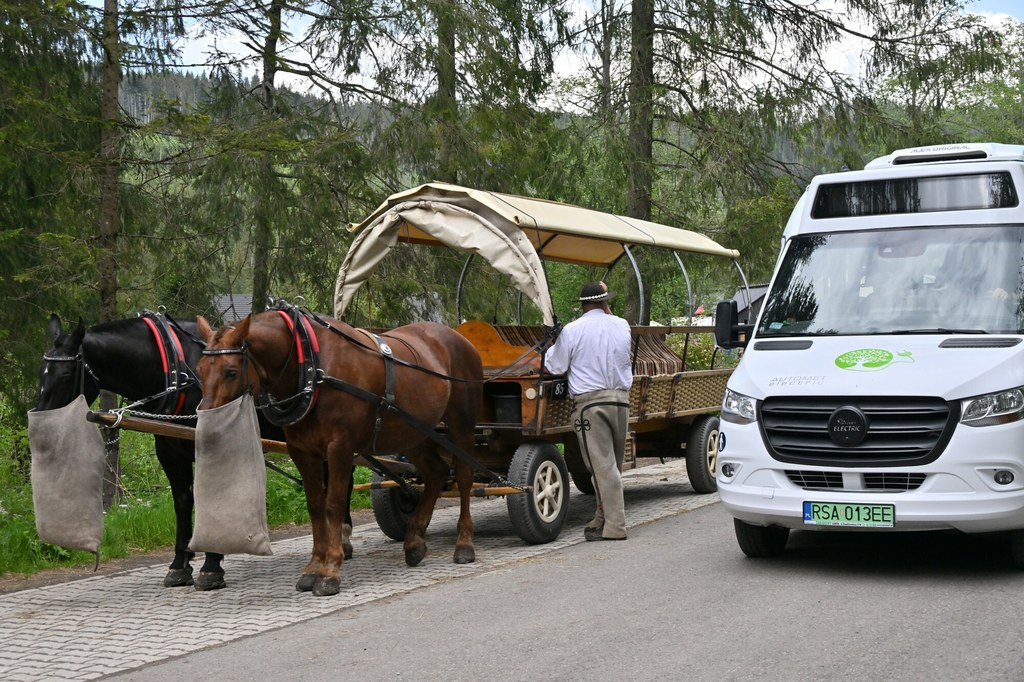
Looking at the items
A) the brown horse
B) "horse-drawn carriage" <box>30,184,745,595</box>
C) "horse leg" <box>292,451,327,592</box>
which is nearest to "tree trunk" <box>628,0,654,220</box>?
"horse-drawn carriage" <box>30,184,745,595</box>

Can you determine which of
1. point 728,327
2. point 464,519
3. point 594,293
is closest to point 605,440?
point 594,293

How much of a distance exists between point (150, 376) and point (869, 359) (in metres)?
4.93

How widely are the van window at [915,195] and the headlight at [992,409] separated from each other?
1777 millimetres

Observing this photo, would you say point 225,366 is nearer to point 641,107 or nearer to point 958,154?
point 958,154

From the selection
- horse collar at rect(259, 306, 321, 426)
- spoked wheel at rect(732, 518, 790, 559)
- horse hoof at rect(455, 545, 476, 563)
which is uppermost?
horse collar at rect(259, 306, 321, 426)

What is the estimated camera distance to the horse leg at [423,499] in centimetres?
892

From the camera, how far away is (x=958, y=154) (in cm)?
891

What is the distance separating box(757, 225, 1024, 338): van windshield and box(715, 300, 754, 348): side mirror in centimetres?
23

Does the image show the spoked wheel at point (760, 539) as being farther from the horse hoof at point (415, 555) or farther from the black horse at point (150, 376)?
the black horse at point (150, 376)

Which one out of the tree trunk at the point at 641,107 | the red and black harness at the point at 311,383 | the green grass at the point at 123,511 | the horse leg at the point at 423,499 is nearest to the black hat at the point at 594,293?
the red and black harness at the point at 311,383

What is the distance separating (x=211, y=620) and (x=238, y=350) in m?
1.67

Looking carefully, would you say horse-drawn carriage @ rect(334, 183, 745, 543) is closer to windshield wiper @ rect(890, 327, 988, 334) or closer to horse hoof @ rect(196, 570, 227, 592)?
horse hoof @ rect(196, 570, 227, 592)

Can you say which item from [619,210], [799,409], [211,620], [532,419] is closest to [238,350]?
[211,620]

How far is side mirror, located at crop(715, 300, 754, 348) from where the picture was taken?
8.80m
